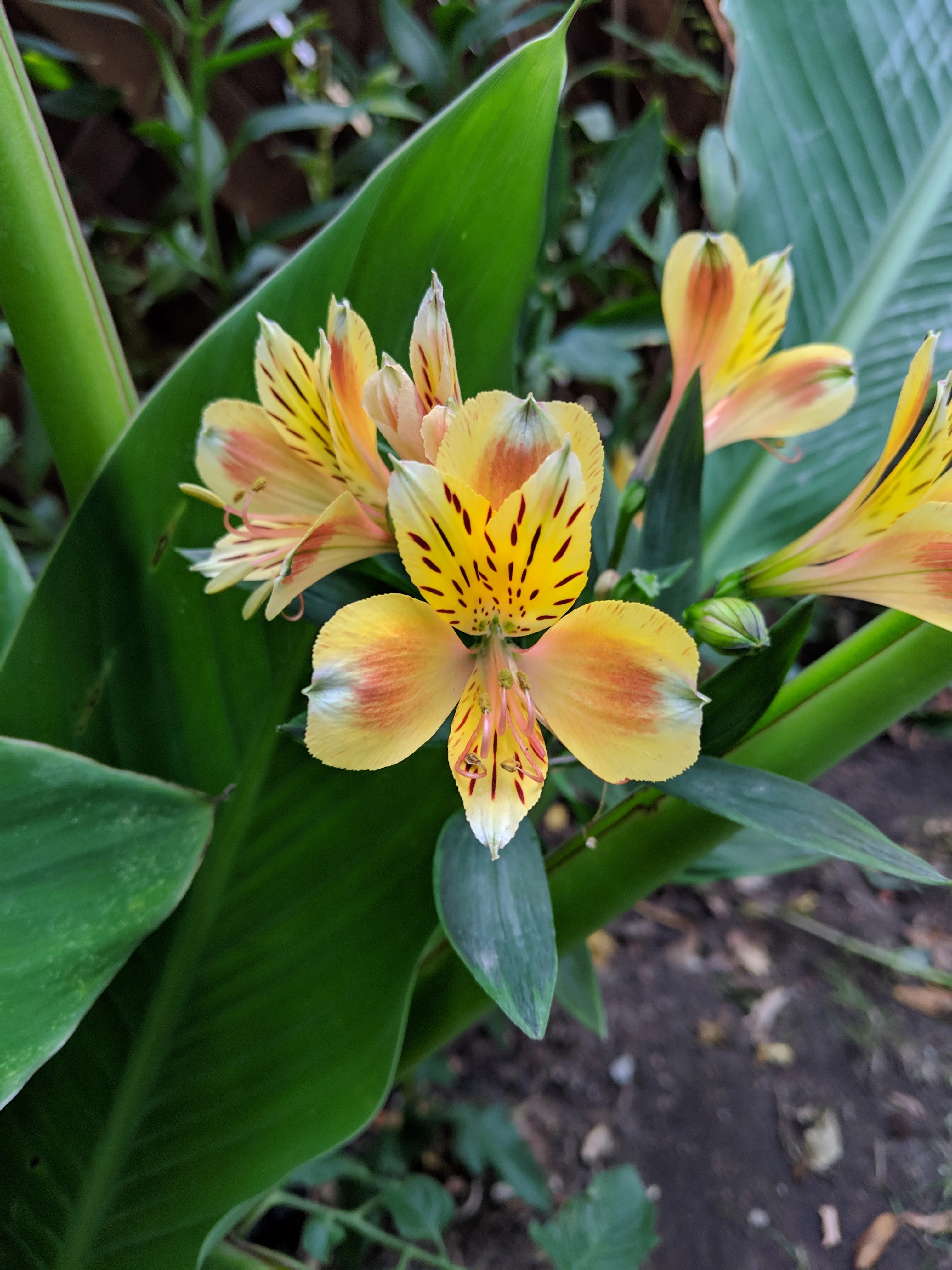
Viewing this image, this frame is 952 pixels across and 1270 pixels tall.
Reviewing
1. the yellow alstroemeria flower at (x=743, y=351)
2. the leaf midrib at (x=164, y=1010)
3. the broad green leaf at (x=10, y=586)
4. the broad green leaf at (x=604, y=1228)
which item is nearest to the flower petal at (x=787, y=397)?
the yellow alstroemeria flower at (x=743, y=351)

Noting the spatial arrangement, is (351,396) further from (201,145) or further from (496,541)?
(201,145)

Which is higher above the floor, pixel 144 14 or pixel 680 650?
pixel 144 14

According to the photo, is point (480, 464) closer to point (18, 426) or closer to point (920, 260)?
point (920, 260)

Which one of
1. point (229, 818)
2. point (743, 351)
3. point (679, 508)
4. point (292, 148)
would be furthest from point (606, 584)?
point (292, 148)

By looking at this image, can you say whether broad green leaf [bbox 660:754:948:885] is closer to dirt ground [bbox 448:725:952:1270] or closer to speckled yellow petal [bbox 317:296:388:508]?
speckled yellow petal [bbox 317:296:388:508]

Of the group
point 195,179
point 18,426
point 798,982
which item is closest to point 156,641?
point 195,179

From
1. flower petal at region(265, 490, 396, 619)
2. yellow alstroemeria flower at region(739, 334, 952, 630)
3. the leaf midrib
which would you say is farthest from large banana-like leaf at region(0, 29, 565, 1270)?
yellow alstroemeria flower at region(739, 334, 952, 630)
